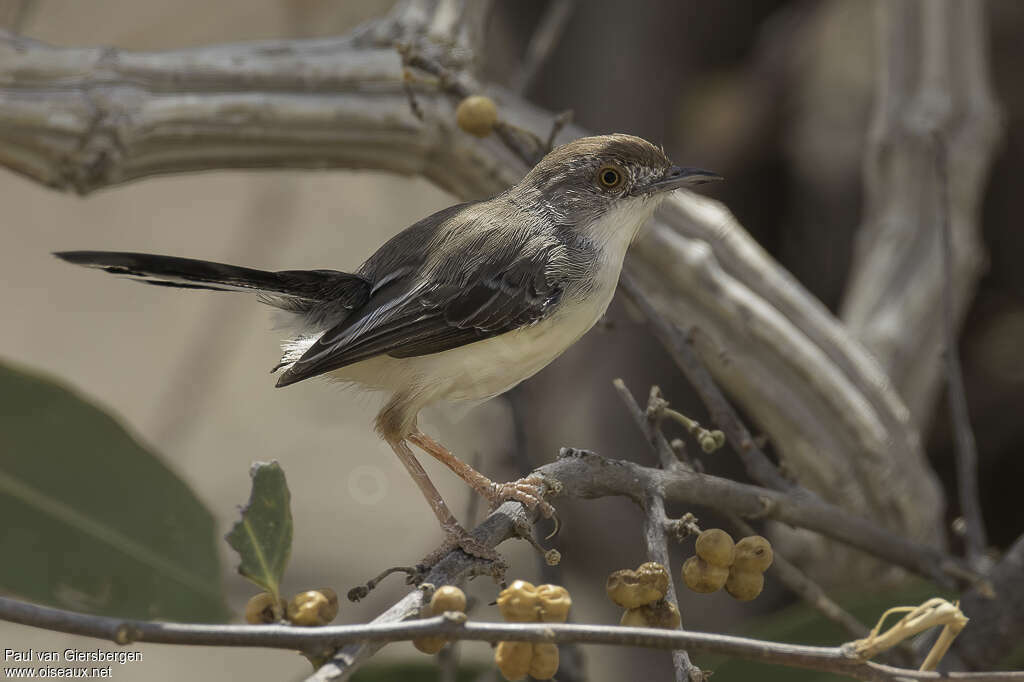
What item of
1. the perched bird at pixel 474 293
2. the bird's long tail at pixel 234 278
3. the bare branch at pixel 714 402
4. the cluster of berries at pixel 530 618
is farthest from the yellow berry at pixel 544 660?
the bare branch at pixel 714 402

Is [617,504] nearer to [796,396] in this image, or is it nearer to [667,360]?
[667,360]

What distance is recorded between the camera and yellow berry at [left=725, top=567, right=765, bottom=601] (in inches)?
61.5

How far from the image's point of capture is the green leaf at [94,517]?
249 cm

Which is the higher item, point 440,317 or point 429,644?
point 440,317

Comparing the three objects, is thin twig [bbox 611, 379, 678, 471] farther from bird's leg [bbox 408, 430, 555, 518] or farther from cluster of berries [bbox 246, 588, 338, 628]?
cluster of berries [bbox 246, 588, 338, 628]

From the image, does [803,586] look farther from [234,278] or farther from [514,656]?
[234,278]

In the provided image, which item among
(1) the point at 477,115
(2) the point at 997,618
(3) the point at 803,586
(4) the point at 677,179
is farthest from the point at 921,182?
(1) the point at 477,115

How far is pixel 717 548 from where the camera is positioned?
152cm

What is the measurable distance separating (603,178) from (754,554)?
1.05m

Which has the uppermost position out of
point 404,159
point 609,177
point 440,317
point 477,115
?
point 404,159

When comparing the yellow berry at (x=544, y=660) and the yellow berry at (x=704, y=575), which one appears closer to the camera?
the yellow berry at (x=544, y=660)

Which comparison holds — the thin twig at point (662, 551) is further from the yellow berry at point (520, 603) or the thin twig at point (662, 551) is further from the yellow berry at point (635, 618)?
the yellow berry at point (520, 603)

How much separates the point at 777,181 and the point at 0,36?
11.0ft

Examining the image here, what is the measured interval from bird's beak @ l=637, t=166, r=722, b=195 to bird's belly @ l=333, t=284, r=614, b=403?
29 centimetres
